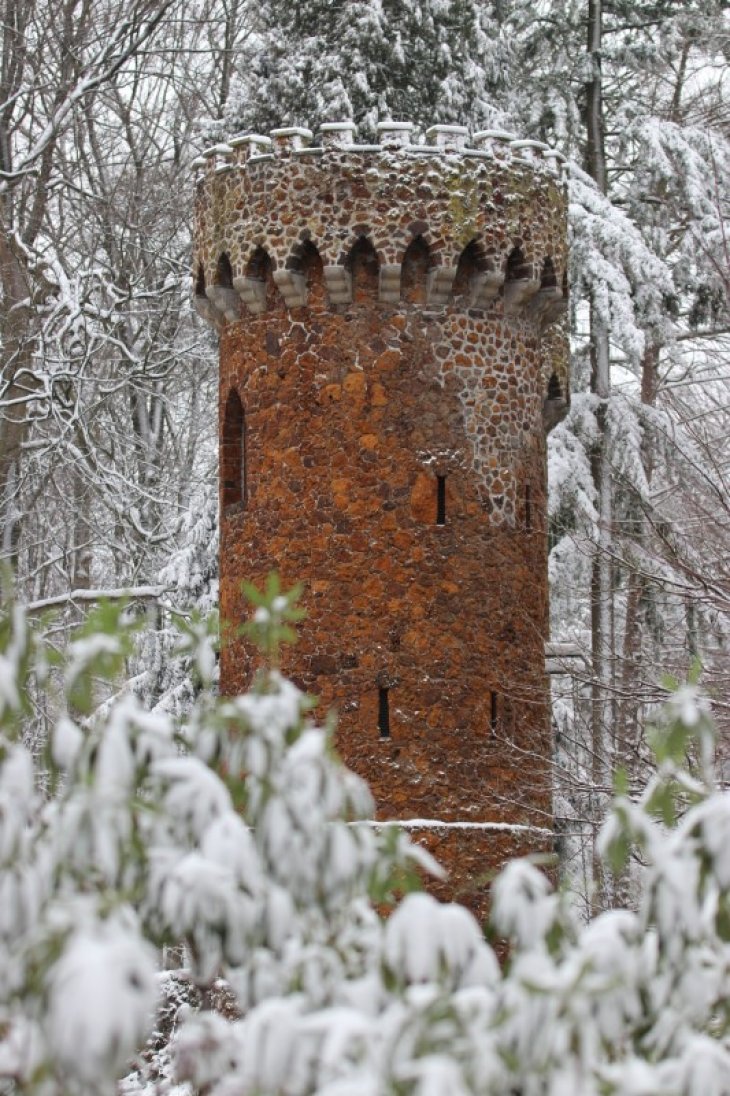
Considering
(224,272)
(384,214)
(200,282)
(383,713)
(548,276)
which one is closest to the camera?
(383,713)

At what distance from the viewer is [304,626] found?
1440 centimetres

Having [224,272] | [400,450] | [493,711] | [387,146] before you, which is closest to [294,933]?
[400,450]

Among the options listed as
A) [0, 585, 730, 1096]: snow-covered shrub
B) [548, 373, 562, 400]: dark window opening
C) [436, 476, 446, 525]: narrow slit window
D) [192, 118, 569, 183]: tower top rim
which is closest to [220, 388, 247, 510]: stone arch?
[436, 476, 446, 525]: narrow slit window

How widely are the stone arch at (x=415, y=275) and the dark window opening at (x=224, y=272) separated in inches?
53.4

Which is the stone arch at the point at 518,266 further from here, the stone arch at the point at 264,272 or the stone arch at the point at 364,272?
the stone arch at the point at 264,272

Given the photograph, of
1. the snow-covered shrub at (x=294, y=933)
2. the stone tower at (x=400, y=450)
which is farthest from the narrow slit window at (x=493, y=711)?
the snow-covered shrub at (x=294, y=933)

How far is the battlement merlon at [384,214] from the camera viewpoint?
570 inches

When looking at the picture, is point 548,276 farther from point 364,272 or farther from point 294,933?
point 294,933

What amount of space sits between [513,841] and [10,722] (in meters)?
9.44

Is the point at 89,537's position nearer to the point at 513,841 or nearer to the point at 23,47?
the point at 23,47

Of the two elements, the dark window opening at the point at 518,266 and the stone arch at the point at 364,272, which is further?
the dark window opening at the point at 518,266

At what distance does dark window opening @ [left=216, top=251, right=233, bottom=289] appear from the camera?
15133 mm

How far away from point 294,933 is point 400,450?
9446 millimetres

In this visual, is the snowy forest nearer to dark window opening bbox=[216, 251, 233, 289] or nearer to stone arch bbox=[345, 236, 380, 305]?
stone arch bbox=[345, 236, 380, 305]
